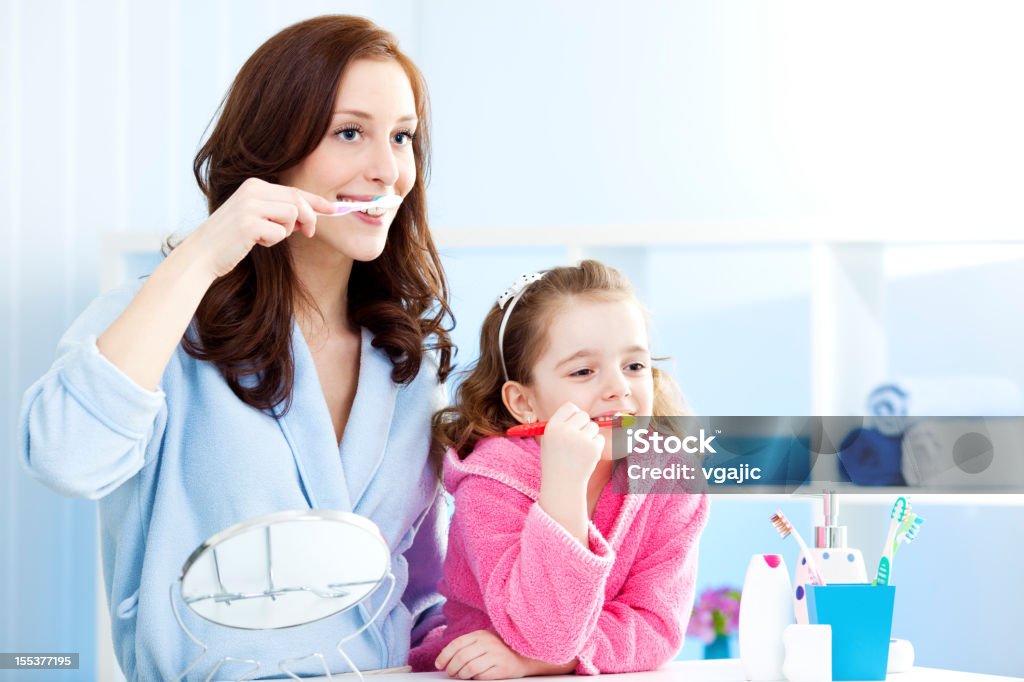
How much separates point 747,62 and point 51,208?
1.96 m

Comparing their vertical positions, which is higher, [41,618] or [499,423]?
[499,423]

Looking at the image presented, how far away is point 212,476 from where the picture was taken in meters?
1.19

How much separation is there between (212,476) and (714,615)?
5.11 ft

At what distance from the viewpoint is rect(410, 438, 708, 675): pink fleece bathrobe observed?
1083 millimetres

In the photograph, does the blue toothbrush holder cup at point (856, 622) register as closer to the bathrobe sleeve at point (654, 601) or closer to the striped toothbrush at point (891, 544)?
the striped toothbrush at point (891, 544)

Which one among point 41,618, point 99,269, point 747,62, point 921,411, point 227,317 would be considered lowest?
point 41,618

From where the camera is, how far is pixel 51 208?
1.85 metres

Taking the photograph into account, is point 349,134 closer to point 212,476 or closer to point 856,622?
point 212,476

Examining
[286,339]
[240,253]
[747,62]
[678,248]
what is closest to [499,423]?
[286,339]

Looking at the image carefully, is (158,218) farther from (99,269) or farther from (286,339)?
(286,339)

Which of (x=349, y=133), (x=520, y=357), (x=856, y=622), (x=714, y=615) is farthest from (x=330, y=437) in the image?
(x=714, y=615)

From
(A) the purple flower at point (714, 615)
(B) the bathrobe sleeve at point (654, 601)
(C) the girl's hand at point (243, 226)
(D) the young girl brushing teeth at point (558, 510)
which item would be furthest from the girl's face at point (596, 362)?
(A) the purple flower at point (714, 615)

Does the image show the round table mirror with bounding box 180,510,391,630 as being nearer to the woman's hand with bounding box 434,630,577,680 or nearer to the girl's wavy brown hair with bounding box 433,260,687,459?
the woman's hand with bounding box 434,630,577,680

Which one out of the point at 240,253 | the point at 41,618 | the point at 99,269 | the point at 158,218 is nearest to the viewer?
the point at 240,253
